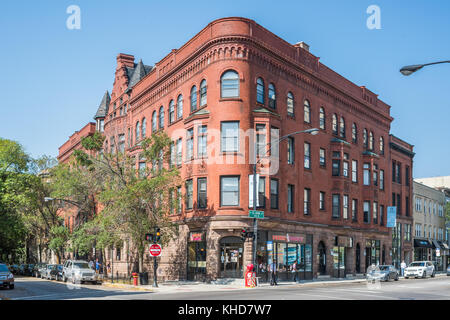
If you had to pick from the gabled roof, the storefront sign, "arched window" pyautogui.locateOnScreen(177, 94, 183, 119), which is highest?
the gabled roof

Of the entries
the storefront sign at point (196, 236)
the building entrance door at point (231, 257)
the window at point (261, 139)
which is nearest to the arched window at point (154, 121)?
the storefront sign at point (196, 236)

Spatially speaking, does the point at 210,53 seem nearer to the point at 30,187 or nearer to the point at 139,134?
the point at 139,134

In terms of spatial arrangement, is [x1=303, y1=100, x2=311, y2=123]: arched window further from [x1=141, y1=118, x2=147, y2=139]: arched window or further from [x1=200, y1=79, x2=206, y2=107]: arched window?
[x1=141, y1=118, x2=147, y2=139]: arched window

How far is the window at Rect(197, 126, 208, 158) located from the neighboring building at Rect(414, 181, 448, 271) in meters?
40.7

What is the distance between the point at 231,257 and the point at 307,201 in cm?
1012

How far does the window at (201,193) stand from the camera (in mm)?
38781

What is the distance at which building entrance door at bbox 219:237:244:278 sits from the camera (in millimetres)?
36688

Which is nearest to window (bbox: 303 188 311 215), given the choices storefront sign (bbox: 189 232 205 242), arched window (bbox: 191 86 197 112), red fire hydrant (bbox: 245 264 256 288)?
storefront sign (bbox: 189 232 205 242)

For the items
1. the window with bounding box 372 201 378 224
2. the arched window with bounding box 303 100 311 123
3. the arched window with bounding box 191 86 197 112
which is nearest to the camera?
the arched window with bounding box 191 86 197 112

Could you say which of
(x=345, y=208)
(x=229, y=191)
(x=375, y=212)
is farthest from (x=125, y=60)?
(x=375, y=212)

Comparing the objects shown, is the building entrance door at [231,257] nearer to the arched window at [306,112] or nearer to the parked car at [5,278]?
the arched window at [306,112]

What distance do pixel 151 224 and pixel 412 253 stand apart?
1709 inches

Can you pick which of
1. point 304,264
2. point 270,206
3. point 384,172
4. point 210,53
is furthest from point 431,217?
point 210,53

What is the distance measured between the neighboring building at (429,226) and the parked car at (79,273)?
44.9 metres
